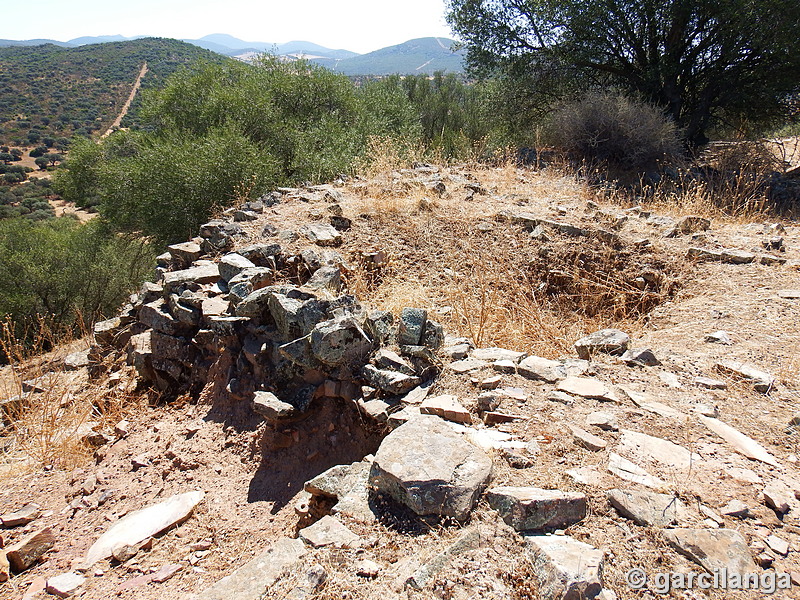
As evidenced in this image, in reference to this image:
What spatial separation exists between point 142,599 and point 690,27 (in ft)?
41.4

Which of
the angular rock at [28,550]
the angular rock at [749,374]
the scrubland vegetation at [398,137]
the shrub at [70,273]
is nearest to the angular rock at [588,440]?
the angular rock at [749,374]

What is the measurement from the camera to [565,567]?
66.8 inches

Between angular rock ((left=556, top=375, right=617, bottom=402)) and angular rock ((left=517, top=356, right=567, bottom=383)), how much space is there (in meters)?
0.06

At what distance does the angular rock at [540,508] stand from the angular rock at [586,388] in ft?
3.20

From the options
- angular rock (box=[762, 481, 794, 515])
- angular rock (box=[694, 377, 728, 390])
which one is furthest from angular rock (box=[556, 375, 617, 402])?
angular rock (box=[762, 481, 794, 515])

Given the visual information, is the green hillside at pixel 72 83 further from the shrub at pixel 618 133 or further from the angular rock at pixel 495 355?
the angular rock at pixel 495 355

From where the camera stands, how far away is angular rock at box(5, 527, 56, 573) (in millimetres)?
2537

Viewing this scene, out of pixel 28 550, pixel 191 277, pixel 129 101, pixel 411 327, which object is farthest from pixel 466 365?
pixel 129 101

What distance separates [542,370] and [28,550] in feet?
10.2

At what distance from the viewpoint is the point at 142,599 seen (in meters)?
2.16

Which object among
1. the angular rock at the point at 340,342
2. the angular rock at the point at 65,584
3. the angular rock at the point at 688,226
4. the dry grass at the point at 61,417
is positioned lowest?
the dry grass at the point at 61,417

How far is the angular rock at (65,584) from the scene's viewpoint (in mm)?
2289

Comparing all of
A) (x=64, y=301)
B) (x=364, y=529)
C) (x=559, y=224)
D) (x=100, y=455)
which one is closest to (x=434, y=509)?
(x=364, y=529)

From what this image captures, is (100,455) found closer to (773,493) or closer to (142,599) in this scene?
(142,599)
